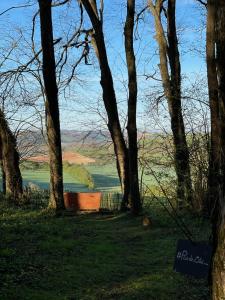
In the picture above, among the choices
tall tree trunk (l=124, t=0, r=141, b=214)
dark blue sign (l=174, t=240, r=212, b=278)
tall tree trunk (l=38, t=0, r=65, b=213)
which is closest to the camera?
dark blue sign (l=174, t=240, r=212, b=278)

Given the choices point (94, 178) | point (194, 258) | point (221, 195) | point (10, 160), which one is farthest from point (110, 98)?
point (94, 178)

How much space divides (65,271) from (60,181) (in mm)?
7682

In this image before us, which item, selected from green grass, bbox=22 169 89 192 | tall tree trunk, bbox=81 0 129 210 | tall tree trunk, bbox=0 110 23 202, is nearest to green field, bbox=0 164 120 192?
green grass, bbox=22 169 89 192

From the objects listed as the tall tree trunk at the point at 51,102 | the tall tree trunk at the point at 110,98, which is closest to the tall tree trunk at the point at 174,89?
the tall tree trunk at the point at 110,98

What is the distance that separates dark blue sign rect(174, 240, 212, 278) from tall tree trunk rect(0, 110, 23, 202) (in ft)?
40.9

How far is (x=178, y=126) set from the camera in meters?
14.7

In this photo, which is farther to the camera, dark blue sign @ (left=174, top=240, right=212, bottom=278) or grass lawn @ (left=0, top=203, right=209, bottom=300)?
grass lawn @ (left=0, top=203, right=209, bottom=300)

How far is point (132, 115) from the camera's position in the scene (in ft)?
47.0

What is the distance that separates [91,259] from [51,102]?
7.17 m

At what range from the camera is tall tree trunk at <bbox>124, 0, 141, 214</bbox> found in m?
14.1

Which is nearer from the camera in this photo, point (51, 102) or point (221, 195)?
point (221, 195)

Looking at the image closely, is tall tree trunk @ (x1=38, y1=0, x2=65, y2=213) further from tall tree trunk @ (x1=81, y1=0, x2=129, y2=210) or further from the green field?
the green field

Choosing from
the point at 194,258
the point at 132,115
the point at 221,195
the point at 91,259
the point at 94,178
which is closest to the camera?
the point at 221,195

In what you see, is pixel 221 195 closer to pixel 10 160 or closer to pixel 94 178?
pixel 10 160
